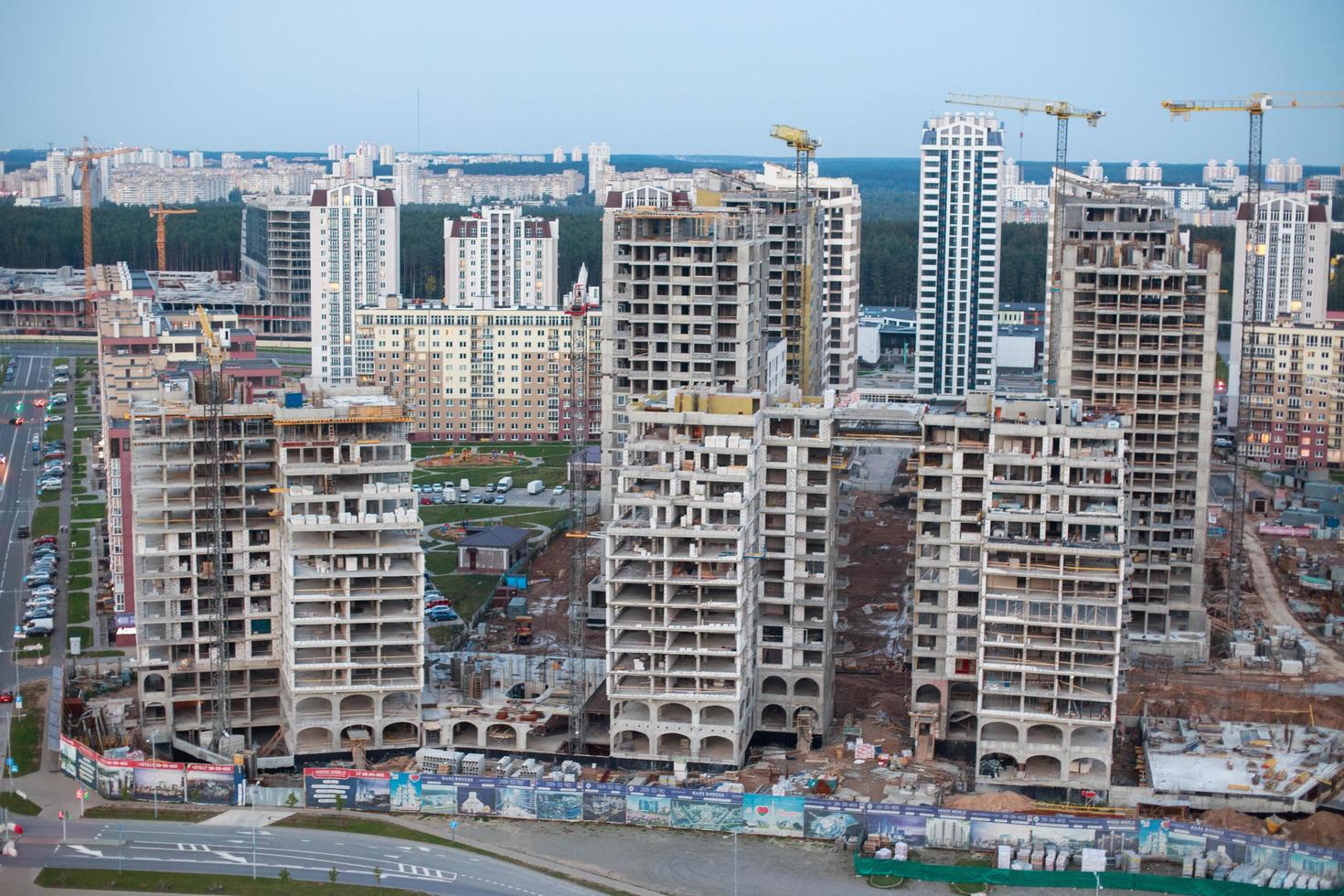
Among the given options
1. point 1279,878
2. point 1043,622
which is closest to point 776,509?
point 1043,622

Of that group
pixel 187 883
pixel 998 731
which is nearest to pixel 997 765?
pixel 998 731

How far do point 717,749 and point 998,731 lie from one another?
8823 mm

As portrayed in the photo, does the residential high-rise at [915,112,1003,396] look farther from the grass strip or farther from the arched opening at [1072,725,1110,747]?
the grass strip

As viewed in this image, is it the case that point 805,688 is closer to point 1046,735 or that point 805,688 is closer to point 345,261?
point 1046,735

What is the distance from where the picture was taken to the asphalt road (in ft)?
185

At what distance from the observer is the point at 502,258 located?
155m

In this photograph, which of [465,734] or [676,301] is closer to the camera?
[465,734]

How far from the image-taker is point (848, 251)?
126 metres

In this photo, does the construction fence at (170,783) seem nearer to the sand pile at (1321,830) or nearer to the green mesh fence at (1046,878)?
the green mesh fence at (1046,878)

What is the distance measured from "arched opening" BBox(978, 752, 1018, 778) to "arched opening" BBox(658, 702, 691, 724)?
9268 mm

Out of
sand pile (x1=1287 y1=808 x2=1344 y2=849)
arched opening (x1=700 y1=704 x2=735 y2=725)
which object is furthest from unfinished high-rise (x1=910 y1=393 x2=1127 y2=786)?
sand pile (x1=1287 y1=808 x2=1344 y2=849)

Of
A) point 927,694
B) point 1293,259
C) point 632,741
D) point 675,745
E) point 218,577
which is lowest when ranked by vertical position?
point 675,745

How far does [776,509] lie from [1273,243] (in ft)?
293

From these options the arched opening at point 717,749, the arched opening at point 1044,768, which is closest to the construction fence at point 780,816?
the arched opening at point 717,749
